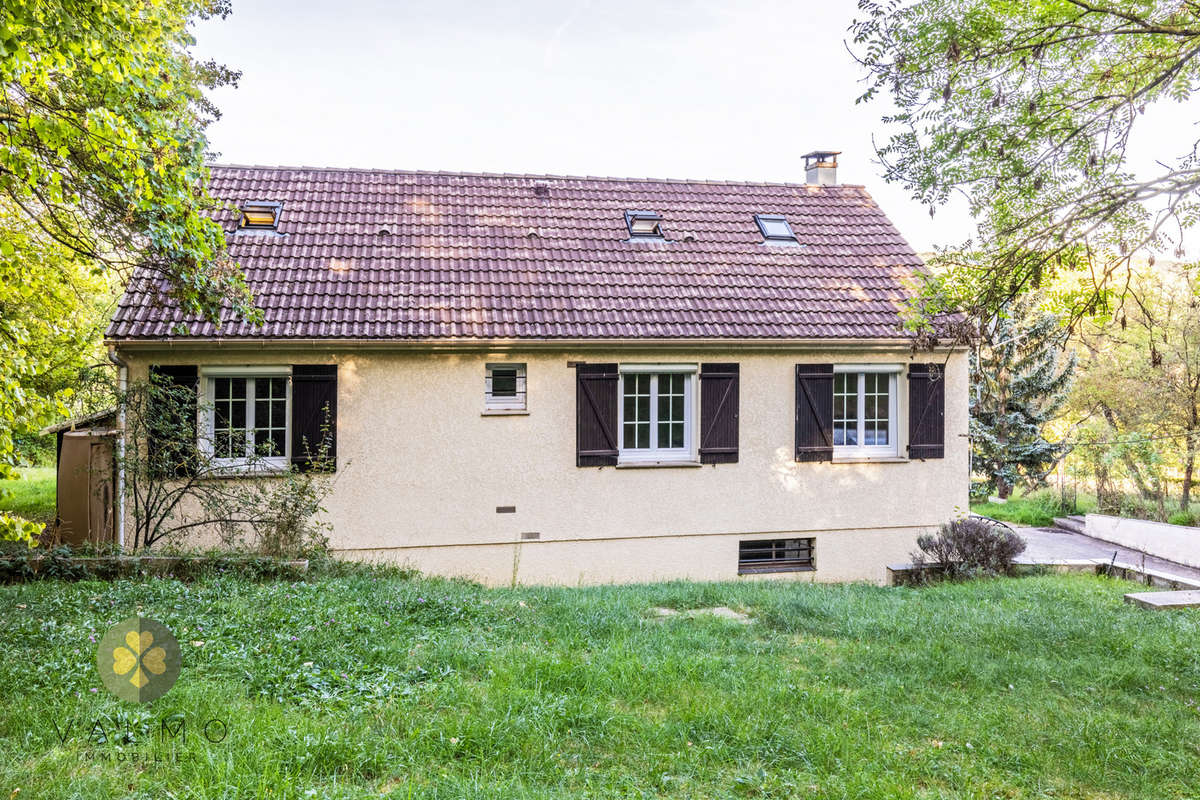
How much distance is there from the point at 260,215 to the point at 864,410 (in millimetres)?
10029

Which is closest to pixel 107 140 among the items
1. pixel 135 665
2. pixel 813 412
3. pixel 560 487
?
pixel 135 665

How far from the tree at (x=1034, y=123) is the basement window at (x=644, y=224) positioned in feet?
22.3

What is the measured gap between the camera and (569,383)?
11.2 metres

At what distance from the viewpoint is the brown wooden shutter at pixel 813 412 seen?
11891mm

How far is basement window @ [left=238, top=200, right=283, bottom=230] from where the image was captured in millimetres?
12172

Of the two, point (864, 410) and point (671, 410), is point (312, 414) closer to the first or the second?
point (671, 410)

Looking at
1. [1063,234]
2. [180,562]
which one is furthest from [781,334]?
[180,562]

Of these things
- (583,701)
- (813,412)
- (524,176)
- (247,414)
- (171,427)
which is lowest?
(583,701)

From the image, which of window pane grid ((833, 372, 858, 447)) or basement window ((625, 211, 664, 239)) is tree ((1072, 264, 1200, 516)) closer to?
window pane grid ((833, 372, 858, 447))

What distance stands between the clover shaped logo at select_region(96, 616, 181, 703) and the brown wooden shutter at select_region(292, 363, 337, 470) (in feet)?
19.2

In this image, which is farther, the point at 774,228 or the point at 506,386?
the point at 774,228

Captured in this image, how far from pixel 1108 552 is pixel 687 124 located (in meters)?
16.3

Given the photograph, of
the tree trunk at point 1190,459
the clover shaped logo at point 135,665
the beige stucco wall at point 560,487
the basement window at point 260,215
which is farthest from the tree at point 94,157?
the tree trunk at point 1190,459

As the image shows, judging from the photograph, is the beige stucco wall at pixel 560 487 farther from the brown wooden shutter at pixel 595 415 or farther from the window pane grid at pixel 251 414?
the window pane grid at pixel 251 414
